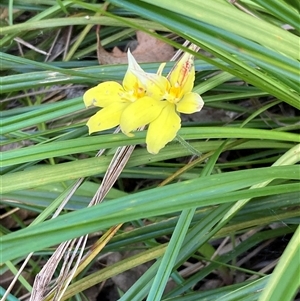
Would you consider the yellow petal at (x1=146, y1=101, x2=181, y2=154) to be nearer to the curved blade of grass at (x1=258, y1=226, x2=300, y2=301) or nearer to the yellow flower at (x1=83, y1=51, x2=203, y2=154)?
the yellow flower at (x1=83, y1=51, x2=203, y2=154)

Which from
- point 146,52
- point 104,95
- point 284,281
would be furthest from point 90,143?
point 146,52

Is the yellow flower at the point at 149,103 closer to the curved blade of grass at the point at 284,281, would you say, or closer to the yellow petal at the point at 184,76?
the yellow petal at the point at 184,76

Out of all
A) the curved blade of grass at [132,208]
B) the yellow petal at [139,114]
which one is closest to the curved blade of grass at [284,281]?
the curved blade of grass at [132,208]

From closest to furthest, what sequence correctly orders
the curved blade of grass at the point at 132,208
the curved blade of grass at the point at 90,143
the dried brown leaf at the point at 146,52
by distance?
the curved blade of grass at the point at 132,208, the curved blade of grass at the point at 90,143, the dried brown leaf at the point at 146,52

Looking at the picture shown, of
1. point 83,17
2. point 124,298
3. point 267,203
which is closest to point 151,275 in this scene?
point 124,298

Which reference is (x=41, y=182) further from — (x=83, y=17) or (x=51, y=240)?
(x=83, y=17)

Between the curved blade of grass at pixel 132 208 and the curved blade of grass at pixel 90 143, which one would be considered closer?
the curved blade of grass at pixel 132 208

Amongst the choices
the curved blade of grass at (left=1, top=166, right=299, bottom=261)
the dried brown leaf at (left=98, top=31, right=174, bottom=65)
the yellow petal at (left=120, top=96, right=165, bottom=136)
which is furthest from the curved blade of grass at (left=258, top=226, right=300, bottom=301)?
the dried brown leaf at (left=98, top=31, right=174, bottom=65)
